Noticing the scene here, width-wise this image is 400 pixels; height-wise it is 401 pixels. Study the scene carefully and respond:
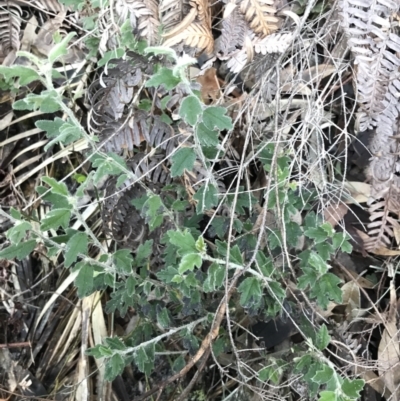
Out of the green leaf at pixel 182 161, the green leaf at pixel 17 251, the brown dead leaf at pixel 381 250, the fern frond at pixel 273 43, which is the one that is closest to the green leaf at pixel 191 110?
the green leaf at pixel 182 161

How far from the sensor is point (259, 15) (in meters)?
1.12

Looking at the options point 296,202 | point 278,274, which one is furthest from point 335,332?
point 296,202

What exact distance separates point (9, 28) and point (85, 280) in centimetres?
88

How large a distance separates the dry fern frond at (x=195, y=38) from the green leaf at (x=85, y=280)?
1.73 ft

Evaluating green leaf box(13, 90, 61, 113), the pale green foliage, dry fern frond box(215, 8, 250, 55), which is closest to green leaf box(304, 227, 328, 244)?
the pale green foliage

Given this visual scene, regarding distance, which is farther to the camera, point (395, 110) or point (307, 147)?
point (307, 147)

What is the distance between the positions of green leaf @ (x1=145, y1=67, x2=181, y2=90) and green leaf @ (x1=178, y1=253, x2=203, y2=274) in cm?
32

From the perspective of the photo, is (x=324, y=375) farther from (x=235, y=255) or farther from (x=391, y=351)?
(x=391, y=351)

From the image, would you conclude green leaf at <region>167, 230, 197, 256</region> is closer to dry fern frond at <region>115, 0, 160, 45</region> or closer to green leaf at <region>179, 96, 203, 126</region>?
green leaf at <region>179, 96, 203, 126</region>

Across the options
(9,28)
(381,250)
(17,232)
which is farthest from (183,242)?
(9,28)

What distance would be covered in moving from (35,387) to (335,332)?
864mm

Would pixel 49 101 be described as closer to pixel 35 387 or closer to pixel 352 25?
pixel 352 25

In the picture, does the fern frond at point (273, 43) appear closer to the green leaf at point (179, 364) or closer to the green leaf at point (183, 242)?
the green leaf at point (183, 242)

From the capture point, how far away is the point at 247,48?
3.73 feet
